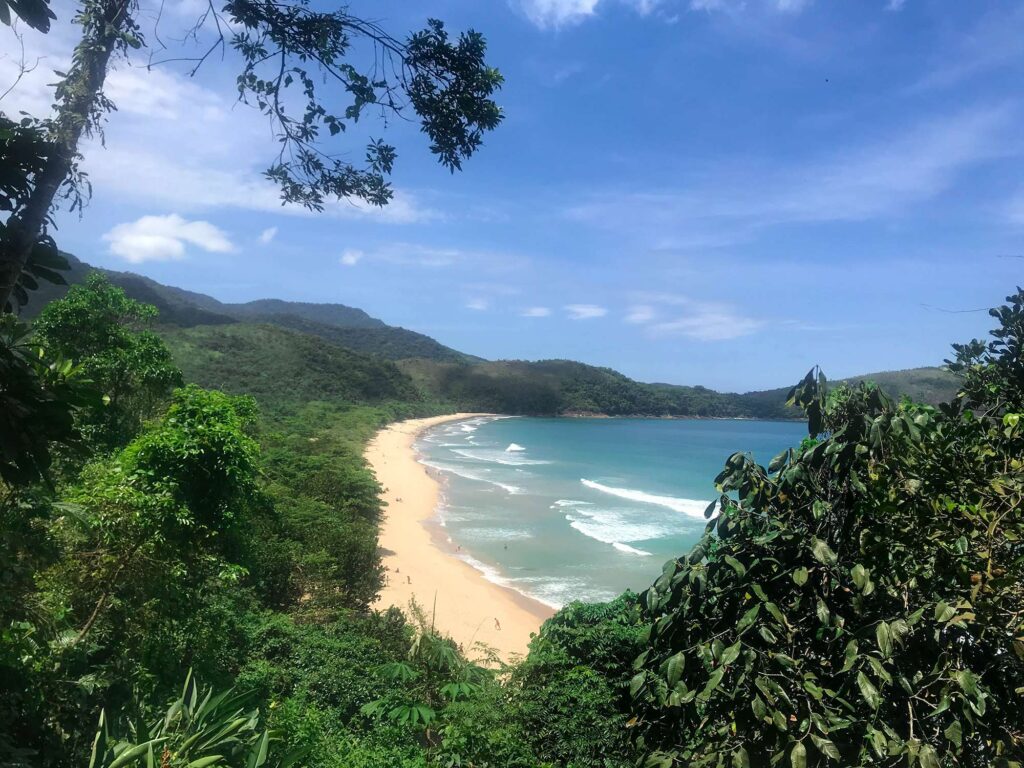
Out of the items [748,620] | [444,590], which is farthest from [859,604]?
[444,590]

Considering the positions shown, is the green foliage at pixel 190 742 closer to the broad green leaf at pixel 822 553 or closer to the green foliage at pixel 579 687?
the green foliage at pixel 579 687

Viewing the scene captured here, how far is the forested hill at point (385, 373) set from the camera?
207 feet

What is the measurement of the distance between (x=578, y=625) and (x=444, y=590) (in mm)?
9668

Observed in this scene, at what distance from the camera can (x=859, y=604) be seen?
2.80 m

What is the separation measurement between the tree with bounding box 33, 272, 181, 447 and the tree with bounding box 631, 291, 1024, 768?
9.62 meters

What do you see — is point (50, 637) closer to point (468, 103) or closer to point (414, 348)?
point (468, 103)

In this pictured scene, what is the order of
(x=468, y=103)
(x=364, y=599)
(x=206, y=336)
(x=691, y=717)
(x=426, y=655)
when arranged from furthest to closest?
(x=206, y=336), (x=364, y=599), (x=426, y=655), (x=468, y=103), (x=691, y=717)

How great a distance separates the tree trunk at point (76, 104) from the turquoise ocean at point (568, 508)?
51.5 feet

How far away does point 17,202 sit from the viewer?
3.09 metres

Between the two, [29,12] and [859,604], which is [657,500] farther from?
[29,12]

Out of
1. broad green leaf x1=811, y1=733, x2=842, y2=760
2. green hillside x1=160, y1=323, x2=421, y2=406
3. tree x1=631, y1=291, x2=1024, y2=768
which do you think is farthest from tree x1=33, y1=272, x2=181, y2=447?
green hillside x1=160, y1=323, x2=421, y2=406

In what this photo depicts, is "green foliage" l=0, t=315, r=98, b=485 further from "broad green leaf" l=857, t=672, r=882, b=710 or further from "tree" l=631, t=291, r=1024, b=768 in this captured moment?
"broad green leaf" l=857, t=672, r=882, b=710

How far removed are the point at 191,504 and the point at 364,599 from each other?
7.04 metres

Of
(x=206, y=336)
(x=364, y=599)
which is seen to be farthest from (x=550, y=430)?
(x=364, y=599)
